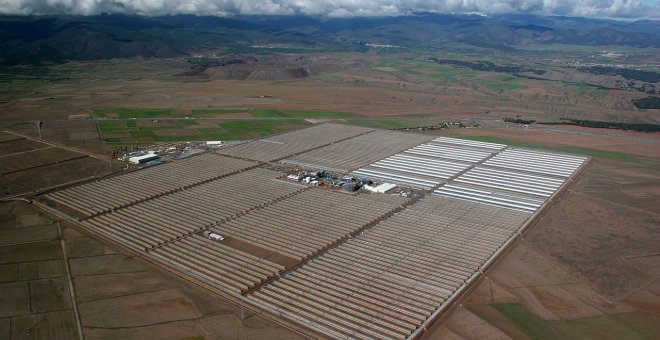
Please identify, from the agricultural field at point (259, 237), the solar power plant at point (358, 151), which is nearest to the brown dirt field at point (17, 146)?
the agricultural field at point (259, 237)

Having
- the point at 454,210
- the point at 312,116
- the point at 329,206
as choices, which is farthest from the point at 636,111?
the point at 329,206

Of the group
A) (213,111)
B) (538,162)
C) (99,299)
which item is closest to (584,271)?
(538,162)

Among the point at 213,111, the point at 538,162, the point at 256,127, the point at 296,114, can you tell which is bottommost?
the point at 538,162

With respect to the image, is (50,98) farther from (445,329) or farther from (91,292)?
(445,329)

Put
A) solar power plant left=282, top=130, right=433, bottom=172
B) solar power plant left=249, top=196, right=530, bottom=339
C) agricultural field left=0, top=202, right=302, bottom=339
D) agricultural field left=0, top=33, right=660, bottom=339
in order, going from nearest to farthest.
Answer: agricultural field left=0, top=202, right=302, bottom=339, solar power plant left=249, top=196, right=530, bottom=339, agricultural field left=0, top=33, right=660, bottom=339, solar power plant left=282, top=130, right=433, bottom=172

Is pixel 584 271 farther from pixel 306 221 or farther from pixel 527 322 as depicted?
pixel 306 221

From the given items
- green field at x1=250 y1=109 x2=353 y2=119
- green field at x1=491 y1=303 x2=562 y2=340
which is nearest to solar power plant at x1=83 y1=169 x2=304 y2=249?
green field at x1=491 y1=303 x2=562 y2=340

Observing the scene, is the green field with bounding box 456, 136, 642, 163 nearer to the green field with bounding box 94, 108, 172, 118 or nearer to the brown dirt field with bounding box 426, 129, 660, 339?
the brown dirt field with bounding box 426, 129, 660, 339
